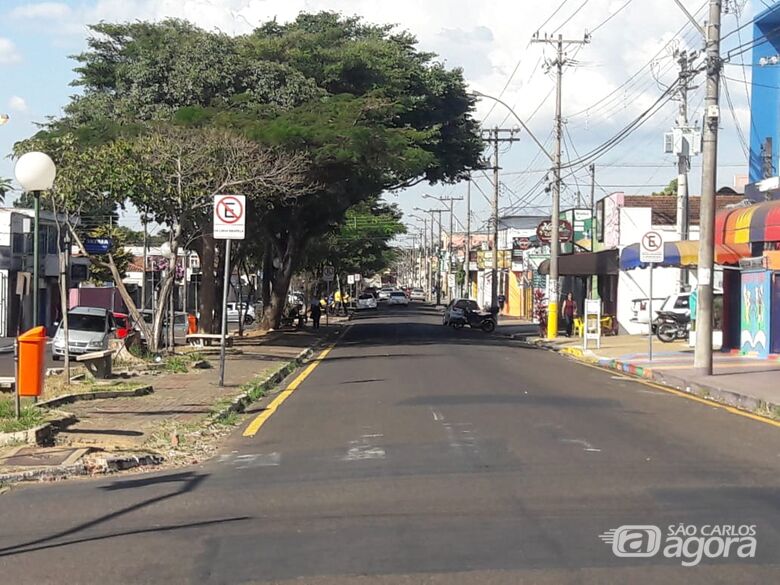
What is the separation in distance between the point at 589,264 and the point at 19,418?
3382 centimetres

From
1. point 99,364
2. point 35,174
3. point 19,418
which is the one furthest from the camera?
point 99,364

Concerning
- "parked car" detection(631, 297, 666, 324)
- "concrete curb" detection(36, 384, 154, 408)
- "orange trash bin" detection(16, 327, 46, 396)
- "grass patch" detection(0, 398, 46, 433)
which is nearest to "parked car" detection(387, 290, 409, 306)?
"parked car" detection(631, 297, 666, 324)

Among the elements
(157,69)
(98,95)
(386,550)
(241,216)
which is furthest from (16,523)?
(98,95)

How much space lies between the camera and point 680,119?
35.2 meters

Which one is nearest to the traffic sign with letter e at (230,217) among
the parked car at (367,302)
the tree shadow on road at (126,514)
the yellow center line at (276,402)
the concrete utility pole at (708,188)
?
the yellow center line at (276,402)

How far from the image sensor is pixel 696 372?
73.1 ft

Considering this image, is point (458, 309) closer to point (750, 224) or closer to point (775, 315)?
point (750, 224)

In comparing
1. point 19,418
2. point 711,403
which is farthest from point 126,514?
point 711,403

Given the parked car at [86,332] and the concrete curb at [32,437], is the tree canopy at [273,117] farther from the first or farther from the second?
the concrete curb at [32,437]

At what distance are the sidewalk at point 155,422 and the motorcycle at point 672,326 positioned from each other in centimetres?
1684

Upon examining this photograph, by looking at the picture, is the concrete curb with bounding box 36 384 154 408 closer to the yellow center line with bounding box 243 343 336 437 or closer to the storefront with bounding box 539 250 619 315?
the yellow center line with bounding box 243 343 336 437

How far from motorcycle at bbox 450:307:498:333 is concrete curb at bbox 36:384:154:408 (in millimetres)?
32772

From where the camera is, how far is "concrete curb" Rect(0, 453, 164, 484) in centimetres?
1009

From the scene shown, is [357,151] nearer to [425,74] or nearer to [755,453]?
[425,74]
